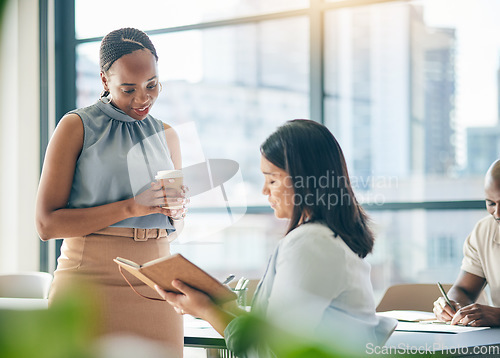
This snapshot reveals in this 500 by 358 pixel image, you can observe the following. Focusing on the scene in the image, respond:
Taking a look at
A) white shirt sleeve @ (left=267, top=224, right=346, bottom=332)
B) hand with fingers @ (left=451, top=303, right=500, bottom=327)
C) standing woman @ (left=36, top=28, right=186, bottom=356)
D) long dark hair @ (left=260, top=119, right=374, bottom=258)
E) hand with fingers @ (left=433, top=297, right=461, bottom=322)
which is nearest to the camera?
white shirt sleeve @ (left=267, top=224, right=346, bottom=332)

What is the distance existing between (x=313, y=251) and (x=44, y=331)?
3.70 feet

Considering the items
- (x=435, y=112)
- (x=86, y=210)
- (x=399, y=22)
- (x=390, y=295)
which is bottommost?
(x=390, y=295)

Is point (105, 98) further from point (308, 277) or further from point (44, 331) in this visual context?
point (44, 331)

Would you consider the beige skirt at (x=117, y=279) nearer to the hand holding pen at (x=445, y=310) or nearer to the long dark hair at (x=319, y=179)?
the long dark hair at (x=319, y=179)

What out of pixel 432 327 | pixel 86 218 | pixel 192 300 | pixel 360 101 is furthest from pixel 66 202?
pixel 360 101

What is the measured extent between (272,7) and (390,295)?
2.37 meters

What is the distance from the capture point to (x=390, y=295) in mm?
2895

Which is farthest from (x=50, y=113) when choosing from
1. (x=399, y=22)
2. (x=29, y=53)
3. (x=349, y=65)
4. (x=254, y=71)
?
(x=399, y=22)

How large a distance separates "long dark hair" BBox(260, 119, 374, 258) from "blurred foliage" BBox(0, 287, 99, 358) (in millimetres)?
1192

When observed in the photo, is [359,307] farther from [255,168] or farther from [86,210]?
[255,168]

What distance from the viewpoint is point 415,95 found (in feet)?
12.9

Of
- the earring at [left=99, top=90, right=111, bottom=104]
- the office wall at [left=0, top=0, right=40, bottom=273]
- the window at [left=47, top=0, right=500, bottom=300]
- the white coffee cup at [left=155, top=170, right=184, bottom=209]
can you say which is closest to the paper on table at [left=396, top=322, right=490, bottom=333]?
the white coffee cup at [left=155, top=170, right=184, bottom=209]

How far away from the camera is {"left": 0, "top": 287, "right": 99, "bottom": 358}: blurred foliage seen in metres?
0.30

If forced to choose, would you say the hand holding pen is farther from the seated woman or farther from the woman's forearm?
the woman's forearm
